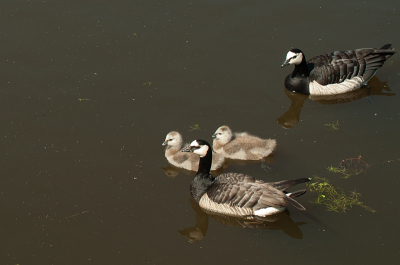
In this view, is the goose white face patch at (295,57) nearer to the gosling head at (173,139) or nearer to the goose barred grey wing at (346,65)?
the goose barred grey wing at (346,65)

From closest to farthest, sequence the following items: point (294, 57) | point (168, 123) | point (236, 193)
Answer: point (236, 193), point (168, 123), point (294, 57)

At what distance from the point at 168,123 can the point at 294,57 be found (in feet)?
10.1

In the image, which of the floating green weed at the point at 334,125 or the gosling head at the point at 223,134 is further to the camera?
the floating green weed at the point at 334,125

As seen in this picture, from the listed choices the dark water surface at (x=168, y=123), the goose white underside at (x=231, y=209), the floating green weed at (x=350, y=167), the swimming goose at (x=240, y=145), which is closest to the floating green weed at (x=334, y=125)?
the dark water surface at (x=168, y=123)

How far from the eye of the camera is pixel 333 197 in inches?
318

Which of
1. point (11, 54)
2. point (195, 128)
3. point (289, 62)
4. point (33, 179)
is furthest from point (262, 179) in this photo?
point (11, 54)

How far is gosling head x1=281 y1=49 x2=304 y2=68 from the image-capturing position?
1019 cm

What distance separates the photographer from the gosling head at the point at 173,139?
8.80 m

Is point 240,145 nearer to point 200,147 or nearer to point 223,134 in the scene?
point 223,134

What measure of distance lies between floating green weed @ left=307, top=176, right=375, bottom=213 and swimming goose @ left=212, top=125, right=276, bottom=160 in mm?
1034

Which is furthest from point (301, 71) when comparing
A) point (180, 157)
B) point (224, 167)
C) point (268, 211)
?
point (268, 211)

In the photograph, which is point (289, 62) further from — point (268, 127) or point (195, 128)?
point (195, 128)

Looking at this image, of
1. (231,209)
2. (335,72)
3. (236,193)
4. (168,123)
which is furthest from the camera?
(335,72)

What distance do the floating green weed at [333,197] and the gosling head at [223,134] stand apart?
1722 mm
